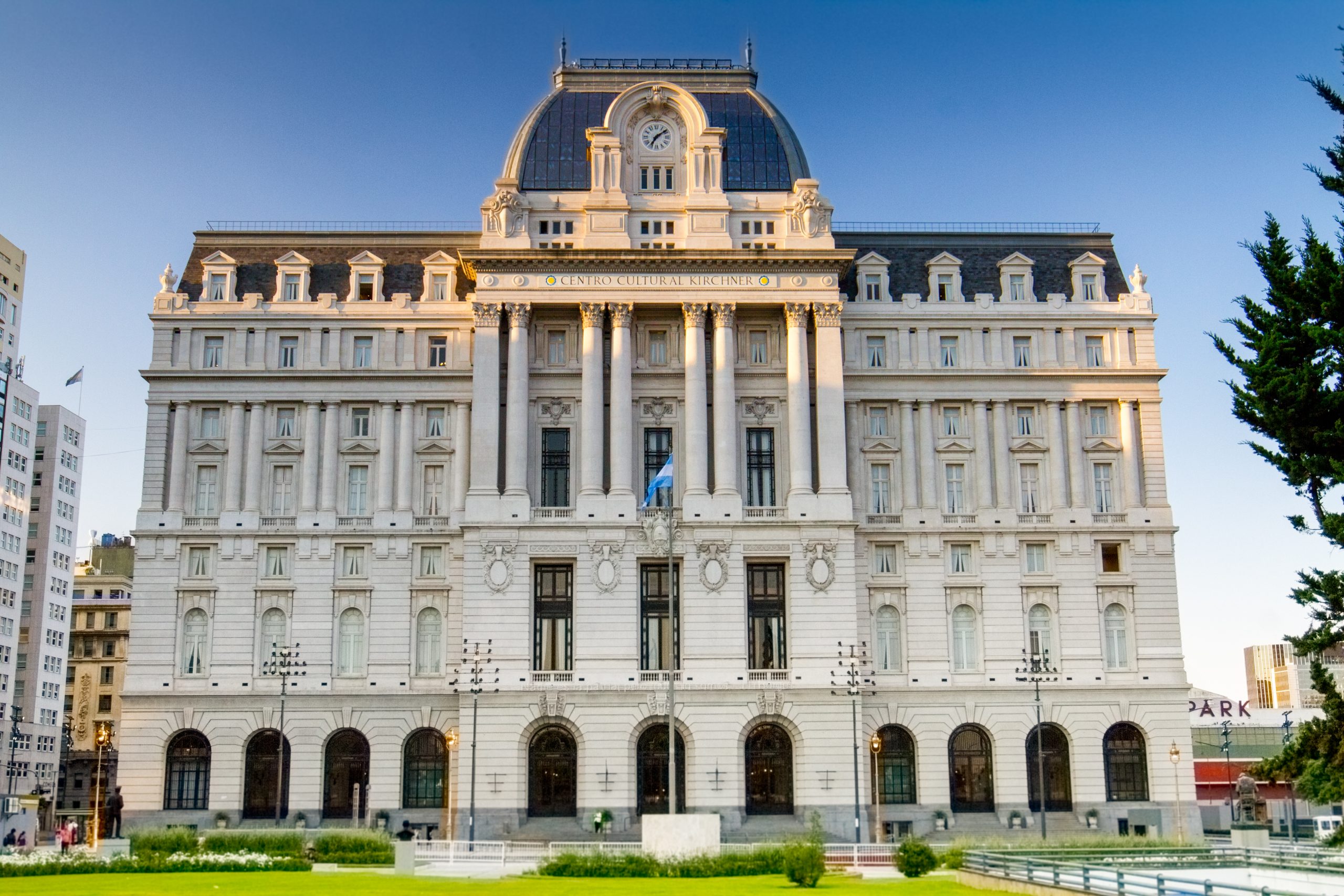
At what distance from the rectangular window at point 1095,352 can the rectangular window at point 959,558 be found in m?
13.8

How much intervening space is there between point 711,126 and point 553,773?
3933cm

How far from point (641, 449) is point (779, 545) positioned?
9811 millimetres

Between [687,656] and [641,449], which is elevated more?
[641,449]

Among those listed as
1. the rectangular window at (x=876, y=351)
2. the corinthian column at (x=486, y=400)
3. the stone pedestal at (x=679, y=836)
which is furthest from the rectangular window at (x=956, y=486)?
the stone pedestal at (x=679, y=836)

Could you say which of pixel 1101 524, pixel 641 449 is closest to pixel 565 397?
pixel 641 449

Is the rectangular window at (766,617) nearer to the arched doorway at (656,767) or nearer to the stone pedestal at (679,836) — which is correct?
the arched doorway at (656,767)

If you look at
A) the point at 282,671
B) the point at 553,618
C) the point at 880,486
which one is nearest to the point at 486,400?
the point at 553,618

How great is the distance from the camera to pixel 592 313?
84.2m

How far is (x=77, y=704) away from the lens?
15025 centimetres

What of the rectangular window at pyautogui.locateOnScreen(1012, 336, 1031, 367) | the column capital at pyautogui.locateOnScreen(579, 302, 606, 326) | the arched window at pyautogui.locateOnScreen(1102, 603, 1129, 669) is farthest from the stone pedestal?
the rectangular window at pyautogui.locateOnScreen(1012, 336, 1031, 367)

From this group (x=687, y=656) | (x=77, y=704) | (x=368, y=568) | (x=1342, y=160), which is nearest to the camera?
(x=1342, y=160)

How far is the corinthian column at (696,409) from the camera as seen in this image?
271 ft

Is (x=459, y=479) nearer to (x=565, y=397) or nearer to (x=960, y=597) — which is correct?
(x=565, y=397)

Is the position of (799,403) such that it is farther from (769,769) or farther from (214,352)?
(214,352)
